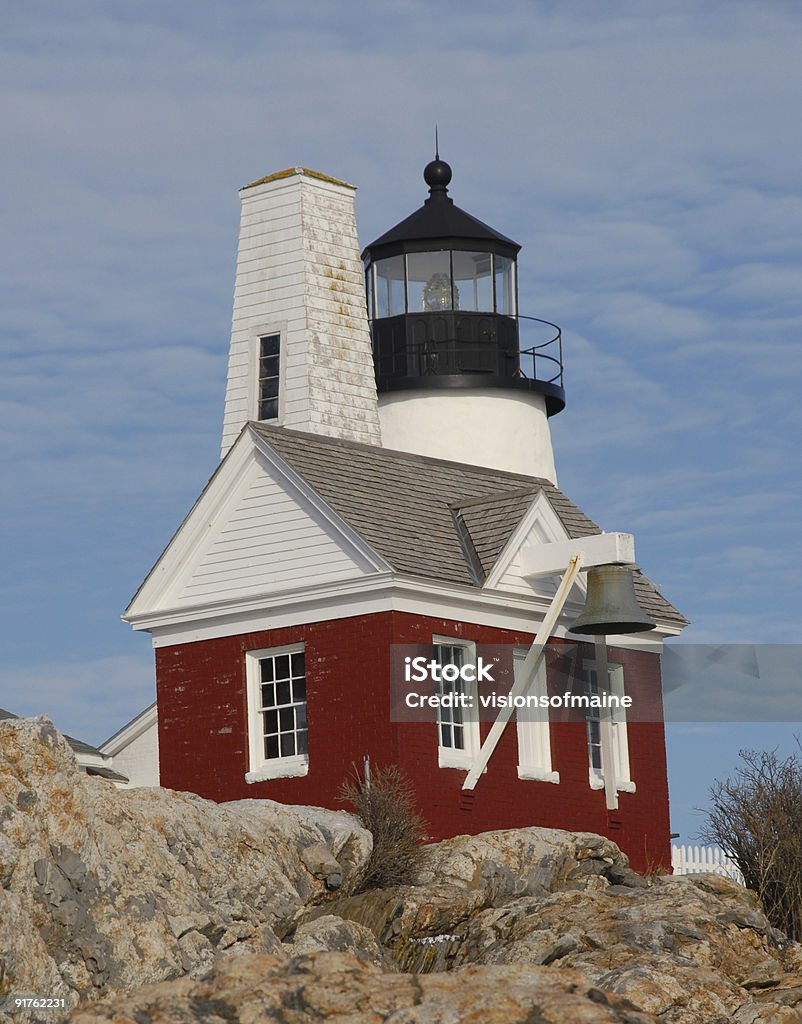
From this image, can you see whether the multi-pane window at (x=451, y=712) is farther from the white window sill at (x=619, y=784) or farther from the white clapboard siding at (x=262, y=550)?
the white window sill at (x=619, y=784)

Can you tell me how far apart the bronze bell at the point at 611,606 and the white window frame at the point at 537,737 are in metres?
1.07

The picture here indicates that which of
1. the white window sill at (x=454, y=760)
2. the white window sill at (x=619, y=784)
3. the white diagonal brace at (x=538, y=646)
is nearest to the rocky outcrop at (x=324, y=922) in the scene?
the white window sill at (x=454, y=760)

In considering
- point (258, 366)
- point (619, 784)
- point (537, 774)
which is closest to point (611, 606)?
point (537, 774)

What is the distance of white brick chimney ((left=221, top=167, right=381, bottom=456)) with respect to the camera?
27719 millimetres

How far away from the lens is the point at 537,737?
75.4 feet

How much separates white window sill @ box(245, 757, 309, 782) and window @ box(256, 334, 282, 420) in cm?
722

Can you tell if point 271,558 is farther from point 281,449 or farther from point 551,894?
point 551,894

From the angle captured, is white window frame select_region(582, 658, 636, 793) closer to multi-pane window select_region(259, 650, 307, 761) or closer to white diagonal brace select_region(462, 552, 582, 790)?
white diagonal brace select_region(462, 552, 582, 790)

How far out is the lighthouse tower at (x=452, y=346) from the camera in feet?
94.9

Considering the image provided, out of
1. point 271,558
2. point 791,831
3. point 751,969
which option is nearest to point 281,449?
point 271,558

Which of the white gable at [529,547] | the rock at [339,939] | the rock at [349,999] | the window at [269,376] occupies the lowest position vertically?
the rock at [339,939]

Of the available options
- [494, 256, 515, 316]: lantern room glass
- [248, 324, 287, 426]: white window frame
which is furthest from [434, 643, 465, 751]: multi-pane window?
[494, 256, 515, 316]: lantern room glass

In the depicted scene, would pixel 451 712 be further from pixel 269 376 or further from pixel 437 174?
pixel 437 174

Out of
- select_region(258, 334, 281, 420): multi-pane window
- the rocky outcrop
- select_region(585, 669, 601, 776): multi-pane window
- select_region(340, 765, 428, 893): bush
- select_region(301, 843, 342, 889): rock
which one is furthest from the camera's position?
select_region(258, 334, 281, 420): multi-pane window
